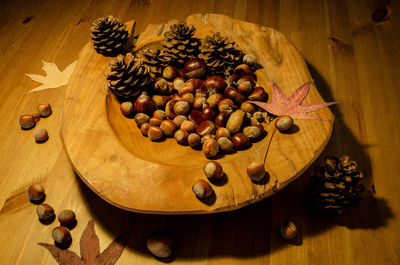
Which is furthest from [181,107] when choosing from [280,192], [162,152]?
[280,192]

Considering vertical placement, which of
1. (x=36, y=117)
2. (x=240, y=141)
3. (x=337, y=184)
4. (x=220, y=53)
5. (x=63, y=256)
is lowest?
(x=63, y=256)

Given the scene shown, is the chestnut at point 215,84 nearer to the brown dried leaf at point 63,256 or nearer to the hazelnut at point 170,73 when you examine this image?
the hazelnut at point 170,73

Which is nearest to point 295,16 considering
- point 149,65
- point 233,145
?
point 149,65

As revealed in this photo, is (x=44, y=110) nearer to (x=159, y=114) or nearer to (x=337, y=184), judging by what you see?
(x=159, y=114)

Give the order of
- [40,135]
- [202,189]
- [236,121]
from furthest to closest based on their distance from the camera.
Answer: [40,135]
[236,121]
[202,189]

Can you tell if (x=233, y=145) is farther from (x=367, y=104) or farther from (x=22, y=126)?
(x=22, y=126)

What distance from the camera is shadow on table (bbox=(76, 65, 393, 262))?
1.01 m

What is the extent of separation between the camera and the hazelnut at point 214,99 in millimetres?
1052

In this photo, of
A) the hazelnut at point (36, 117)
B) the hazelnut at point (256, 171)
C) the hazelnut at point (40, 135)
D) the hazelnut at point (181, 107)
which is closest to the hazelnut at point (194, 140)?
the hazelnut at point (181, 107)

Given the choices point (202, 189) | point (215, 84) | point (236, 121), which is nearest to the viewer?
point (202, 189)

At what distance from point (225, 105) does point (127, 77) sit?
312 millimetres

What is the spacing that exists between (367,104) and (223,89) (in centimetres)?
63

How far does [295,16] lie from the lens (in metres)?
1.69

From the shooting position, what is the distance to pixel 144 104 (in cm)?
105
